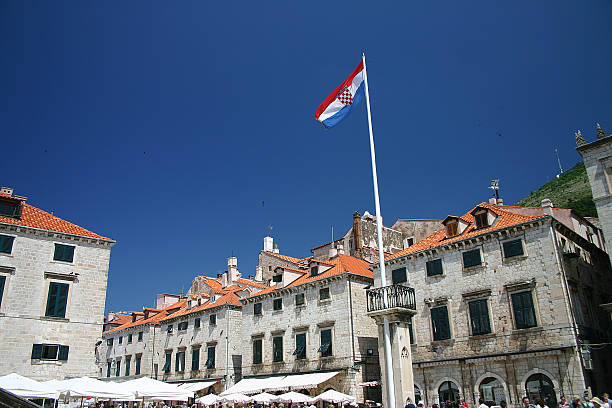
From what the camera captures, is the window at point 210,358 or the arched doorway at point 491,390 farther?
the window at point 210,358

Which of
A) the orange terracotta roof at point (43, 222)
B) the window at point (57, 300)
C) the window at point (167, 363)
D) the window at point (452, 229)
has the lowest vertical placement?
the window at point (167, 363)

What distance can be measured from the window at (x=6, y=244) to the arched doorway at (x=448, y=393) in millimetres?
27647

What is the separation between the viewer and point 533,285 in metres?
25.8

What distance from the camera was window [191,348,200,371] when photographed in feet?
145

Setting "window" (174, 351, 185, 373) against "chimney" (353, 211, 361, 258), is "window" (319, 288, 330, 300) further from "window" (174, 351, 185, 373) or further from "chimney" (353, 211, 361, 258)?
"window" (174, 351, 185, 373)

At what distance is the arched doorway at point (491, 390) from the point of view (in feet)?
85.1

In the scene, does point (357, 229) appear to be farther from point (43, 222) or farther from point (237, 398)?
point (43, 222)

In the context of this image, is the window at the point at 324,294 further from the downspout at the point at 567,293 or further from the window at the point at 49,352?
the window at the point at 49,352

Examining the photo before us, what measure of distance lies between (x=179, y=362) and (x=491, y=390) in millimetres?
31002

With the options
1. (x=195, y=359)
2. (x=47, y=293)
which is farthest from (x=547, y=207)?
(x=195, y=359)

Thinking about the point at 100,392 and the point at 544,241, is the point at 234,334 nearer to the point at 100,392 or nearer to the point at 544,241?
the point at 100,392

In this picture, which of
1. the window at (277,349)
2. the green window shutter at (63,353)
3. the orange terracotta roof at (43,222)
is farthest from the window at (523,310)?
the green window shutter at (63,353)

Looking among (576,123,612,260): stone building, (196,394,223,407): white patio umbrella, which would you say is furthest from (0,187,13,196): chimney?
(576,123,612,260): stone building

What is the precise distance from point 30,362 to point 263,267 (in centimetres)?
3022
